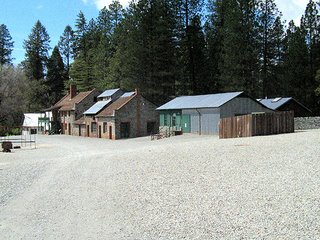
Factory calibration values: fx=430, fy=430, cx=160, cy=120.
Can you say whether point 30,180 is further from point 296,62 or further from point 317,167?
point 296,62

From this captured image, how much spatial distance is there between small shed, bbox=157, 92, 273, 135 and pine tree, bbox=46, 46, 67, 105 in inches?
2019

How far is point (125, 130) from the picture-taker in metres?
55.3

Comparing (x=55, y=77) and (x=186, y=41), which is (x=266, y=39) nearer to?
(x=186, y=41)

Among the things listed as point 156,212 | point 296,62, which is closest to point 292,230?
point 156,212

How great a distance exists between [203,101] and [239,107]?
165 inches

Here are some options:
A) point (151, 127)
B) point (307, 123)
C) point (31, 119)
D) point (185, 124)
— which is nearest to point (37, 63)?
point (31, 119)

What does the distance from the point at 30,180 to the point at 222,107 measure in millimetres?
27212

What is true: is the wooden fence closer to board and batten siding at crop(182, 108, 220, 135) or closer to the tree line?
board and batten siding at crop(182, 108, 220, 135)

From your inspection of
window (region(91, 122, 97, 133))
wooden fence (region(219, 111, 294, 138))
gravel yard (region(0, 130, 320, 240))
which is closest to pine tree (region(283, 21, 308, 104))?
wooden fence (region(219, 111, 294, 138))

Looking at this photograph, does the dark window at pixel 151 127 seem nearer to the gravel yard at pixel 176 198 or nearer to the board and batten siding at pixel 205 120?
the board and batten siding at pixel 205 120

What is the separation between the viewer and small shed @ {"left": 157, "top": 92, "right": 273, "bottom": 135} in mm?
43906

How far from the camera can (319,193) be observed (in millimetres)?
12312

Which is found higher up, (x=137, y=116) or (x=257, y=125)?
(x=137, y=116)

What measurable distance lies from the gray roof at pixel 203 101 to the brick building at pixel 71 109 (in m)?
20.1
